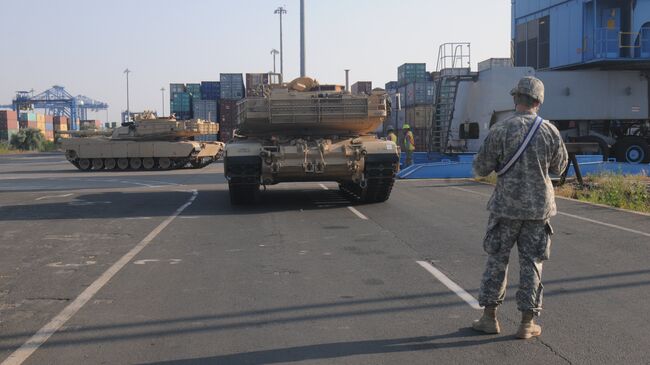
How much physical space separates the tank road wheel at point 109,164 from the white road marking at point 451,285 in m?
26.6

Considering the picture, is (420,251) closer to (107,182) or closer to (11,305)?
(11,305)

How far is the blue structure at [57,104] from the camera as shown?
10526 centimetres

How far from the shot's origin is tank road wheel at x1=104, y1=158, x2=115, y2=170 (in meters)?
31.8

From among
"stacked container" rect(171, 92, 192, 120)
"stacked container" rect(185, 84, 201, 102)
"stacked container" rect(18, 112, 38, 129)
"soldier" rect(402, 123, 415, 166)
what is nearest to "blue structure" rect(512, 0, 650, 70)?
"soldier" rect(402, 123, 415, 166)

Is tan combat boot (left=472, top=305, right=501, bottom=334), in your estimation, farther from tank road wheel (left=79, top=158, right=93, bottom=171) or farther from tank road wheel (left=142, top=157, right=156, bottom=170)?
tank road wheel (left=79, top=158, right=93, bottom=171)

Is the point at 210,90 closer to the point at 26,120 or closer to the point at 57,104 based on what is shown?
the point at 26,120

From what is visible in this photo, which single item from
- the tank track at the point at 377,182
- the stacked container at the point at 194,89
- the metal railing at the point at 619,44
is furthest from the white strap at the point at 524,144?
the stacked container at the point at 194,89

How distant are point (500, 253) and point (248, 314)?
218 centimetres

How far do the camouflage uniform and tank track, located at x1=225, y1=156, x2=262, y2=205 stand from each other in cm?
855

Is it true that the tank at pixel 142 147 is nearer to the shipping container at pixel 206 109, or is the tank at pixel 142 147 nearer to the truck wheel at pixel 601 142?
the shipping container at pixel 206 109

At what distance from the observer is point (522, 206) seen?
4859mm

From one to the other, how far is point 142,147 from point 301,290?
86.2 feet

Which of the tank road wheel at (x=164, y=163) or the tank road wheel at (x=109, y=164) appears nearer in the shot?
the tank road wheel at (x=164, y=163)

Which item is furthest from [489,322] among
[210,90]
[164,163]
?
[210,90]
